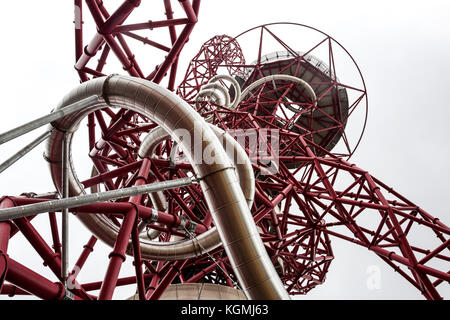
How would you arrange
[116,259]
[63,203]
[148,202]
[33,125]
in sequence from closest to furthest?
[63,203] → [33,125] → [116,259] → [148,202]

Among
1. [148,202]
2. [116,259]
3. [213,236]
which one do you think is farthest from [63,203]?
[148,202]

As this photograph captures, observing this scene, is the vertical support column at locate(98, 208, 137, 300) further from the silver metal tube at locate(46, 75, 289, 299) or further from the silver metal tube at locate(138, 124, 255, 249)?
the silver metal tube at locate(138, 124, 255, 249)

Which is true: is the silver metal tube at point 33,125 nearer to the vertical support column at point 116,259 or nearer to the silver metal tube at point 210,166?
the silver metal tube at point 210,166

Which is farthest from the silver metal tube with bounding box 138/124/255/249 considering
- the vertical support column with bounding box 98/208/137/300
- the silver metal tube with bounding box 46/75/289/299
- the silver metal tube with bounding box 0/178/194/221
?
the silver metal tube with bounding box 0/178/194/221

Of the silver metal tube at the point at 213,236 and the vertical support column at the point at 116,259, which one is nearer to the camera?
the vertical support column at the point at 116,259

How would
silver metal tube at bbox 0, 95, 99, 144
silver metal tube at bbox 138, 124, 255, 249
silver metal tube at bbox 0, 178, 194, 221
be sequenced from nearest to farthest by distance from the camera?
silver metal tube at bbox 0, 178, 194, 221
silver metal tube at bbox 0, 95, 99, 144
silver metal tube at bbox 138, 124, 255, 249

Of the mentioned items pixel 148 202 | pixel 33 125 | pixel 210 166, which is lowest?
pixel 210 166

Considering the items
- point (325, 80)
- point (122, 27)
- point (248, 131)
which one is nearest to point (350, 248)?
point (325, 80)

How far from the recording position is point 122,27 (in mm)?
8758

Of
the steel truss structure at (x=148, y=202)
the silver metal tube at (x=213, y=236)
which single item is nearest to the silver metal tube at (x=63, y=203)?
the steel truss structure at (x=148, y=202)

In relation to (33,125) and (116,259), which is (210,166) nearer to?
(116,259)

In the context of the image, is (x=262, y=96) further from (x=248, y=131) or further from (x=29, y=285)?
(x=29, y=285)

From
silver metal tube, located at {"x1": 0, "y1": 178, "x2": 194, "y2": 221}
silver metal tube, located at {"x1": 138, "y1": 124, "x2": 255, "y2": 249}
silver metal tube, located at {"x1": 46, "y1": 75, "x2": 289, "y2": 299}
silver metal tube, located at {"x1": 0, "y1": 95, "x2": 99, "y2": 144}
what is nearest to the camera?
silver metal tube, located at {"x1": 0, "y1": 178, "x2": 194, "y2": 221}

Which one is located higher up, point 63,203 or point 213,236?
point 213,236
